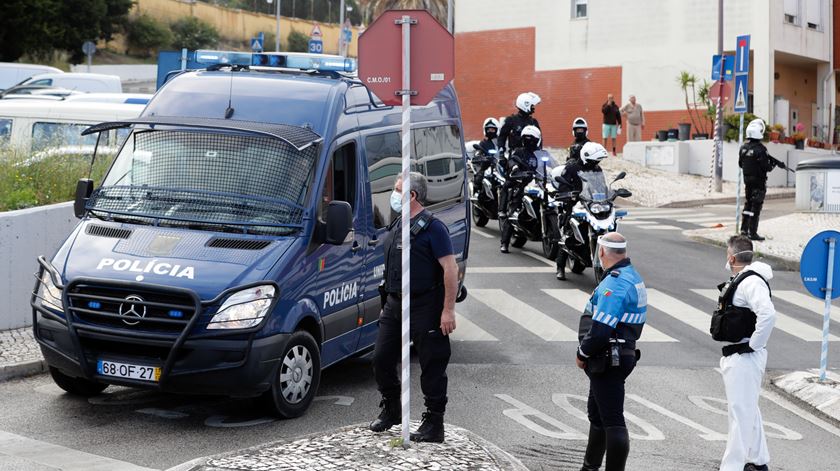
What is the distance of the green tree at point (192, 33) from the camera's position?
75.1 metres

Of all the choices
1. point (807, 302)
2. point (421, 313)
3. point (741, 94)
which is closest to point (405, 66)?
point (421, 313)

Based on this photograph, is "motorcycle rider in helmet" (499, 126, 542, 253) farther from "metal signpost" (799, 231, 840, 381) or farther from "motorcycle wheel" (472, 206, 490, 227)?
"metal signpost" (799, 231, 840, 381)

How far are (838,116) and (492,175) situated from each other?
29874mm

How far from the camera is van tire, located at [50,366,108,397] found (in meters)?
9.45

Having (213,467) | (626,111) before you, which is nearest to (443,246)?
(213,467)

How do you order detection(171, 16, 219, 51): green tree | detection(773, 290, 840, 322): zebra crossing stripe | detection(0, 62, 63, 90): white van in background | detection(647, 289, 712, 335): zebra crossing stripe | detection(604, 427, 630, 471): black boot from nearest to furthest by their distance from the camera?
detection(604, 427, 630, 471): black boot
detection(647, 289, 712, 335): zebra crossing stripe
detection(773, 290, 840, 322): zebra crossing stripe
detection(0, 62, 63, 90): white van in background
detection(171, 16, 219, 51): green tree

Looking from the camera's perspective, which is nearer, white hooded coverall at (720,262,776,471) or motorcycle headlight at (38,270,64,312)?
white hooded coverall at (720,262,776,471)

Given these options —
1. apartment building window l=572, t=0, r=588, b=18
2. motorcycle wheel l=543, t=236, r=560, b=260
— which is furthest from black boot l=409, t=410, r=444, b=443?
apartment building window l=572, t=0, r=588, b=18

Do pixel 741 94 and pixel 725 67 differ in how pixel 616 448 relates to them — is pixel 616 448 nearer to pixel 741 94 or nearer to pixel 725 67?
pixel 741 94

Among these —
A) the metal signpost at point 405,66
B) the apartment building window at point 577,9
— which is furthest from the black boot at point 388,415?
the apartment building window at point 577,9

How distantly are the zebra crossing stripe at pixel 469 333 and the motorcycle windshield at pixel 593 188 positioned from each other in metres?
2.93

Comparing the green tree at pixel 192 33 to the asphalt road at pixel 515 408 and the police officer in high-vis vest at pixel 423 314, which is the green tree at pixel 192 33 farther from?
the police officer in high-vis vest at pixel 423 314

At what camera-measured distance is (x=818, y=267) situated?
443 inches

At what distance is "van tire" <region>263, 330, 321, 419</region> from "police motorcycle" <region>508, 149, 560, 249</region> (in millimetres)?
8620
